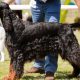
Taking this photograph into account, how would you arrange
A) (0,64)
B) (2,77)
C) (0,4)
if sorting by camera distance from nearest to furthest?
1. (0,4)
2. (2,77)
3. (0,64)

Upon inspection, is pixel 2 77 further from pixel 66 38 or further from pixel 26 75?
pixel 66 38

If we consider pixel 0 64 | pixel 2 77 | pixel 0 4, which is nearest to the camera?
pixel 0 4

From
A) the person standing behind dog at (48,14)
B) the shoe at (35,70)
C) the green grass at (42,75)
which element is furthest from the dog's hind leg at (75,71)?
the shoe at (35,70)

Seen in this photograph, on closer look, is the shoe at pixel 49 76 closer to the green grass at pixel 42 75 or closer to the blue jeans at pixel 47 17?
the blue jeans at pixel 47 17

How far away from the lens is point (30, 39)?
5.99 meters

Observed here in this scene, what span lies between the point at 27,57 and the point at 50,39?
48 centimetres

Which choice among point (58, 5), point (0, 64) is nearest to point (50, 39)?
point (58, 5)

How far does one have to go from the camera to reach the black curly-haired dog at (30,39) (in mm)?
5895

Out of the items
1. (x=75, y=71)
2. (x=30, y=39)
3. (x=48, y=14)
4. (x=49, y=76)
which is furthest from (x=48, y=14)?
(x=75, y=71)

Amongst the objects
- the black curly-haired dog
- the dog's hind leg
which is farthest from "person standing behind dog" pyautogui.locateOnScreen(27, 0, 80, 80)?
the dog's hind leg

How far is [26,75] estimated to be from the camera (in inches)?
267

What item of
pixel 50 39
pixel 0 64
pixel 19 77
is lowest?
pixel 0 64

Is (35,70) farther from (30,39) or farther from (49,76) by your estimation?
(30,39)

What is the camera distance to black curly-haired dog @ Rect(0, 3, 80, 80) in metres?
5.89
